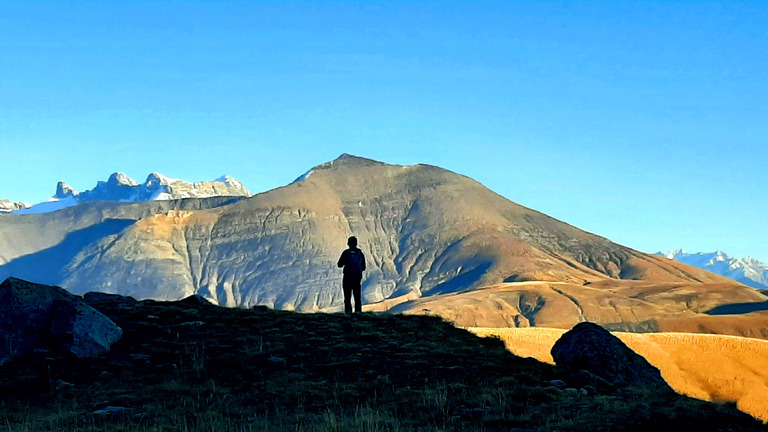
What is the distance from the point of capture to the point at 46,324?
78.6 ft

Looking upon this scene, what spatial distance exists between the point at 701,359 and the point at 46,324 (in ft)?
214

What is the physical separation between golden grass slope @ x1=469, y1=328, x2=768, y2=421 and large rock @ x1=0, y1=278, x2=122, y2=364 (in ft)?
133

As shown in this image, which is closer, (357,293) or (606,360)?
(606,360)

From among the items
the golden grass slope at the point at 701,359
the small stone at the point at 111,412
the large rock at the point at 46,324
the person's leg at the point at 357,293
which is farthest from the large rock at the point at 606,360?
the golden grass slope at the point at 701,359

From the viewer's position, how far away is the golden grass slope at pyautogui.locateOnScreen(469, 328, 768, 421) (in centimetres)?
6694

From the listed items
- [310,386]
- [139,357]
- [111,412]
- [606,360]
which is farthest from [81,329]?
[606,360]

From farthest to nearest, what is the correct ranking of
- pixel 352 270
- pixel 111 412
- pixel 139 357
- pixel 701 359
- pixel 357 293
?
1. pixel 701 359
2. pixel 357 293
3. pixel 352 270
4. pixel 139 357
5. pixel 111 412

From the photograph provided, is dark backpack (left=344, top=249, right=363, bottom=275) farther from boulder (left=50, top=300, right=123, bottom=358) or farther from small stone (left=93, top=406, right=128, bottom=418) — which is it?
small stone (left=93, top=406, right=128, bottom=418)

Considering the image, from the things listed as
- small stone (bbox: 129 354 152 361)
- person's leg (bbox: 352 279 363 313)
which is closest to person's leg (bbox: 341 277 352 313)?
person's leg (bbox: 352 279 363 313)

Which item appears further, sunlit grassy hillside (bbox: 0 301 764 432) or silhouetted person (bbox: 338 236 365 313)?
silhouetted person (bbox: 338 236 365 313)

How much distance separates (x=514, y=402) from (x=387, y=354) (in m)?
5.30

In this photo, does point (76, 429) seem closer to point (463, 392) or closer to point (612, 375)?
point (463, 392)

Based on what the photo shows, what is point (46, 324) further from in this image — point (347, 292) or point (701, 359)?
point (701, 359)

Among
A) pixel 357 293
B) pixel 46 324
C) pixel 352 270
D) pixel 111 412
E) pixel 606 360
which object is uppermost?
pixel 352 270
